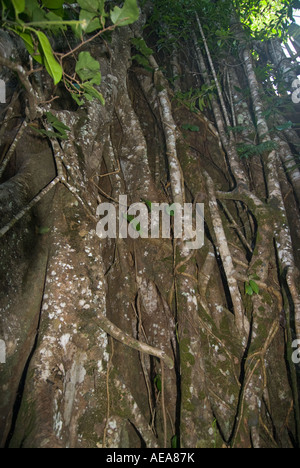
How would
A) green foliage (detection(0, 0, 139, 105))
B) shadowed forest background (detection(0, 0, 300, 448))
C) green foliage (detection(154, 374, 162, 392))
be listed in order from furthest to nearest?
green foliage (detection(154, 374, 162, 392)) < shadowed forest background (detection(0, 0, 300, 448)) < green foliage (detection(0, 0, 139, 105))

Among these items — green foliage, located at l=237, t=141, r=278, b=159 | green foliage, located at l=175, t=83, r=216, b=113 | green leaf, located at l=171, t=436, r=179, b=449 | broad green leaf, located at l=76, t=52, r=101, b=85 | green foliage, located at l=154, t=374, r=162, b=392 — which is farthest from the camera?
green foliage, located at l=175, t=83, r=216, b=113

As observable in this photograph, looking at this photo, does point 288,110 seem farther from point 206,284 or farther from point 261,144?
point 206,284

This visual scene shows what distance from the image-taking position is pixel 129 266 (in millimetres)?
2516

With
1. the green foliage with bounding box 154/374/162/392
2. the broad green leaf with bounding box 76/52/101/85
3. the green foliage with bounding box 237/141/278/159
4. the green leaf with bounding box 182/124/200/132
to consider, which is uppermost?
the green leaf with bounding box 182/124/200/132

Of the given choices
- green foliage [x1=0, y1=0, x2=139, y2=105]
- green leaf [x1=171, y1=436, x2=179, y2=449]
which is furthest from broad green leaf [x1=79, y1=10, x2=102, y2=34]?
green leaf [x1=171, y1=436, x2=179, y2=449]

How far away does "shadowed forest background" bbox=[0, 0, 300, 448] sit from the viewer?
5.10 feet

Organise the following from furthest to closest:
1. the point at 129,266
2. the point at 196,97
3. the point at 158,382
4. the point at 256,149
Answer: the point at 196,97 < the point at 256,149 < the point at 129,266 < the point at 158,382

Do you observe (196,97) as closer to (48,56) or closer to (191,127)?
(191,127)

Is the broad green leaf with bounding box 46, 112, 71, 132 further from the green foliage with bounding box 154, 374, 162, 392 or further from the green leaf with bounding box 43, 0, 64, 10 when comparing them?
the green foliage with bounding box 154, 374, 162, 392

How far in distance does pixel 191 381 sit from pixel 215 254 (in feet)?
4.27

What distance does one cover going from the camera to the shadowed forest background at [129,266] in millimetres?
1556

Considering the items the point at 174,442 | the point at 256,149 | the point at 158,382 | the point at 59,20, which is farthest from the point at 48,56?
the point at 256,149

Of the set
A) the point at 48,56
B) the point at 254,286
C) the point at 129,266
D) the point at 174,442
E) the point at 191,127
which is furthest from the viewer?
the point at 191,127

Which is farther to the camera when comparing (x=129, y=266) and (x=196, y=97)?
(x=196, y=97)
